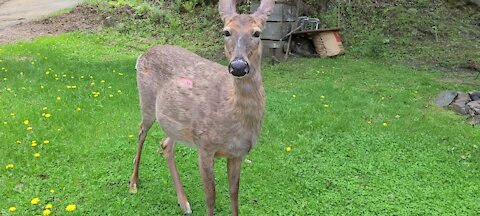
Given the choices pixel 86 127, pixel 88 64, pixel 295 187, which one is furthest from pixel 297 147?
pixel 88 64

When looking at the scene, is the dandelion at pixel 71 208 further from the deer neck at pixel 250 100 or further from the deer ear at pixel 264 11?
the deer ear at pixel 264 11

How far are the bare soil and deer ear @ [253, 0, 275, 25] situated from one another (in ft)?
32.0

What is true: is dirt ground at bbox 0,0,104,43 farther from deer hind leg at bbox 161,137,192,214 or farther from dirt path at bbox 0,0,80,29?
deer hind leg at bbox 161,137,192,214

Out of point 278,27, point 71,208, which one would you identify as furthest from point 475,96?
point 71,208

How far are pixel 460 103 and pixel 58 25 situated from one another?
10.2 m

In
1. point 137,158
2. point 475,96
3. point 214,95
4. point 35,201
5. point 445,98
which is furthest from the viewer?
point 445,98

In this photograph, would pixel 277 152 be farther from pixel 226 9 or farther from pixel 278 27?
pixel 278 27

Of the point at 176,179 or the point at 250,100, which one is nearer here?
the point at 250,100

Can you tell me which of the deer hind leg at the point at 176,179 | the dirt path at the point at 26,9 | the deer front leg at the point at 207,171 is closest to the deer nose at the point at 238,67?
the deer front leg at the point at 207,171

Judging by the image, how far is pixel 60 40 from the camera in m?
11.2

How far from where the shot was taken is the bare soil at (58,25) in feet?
39.8

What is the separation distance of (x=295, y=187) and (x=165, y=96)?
1704 mm

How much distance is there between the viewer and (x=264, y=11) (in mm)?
3355

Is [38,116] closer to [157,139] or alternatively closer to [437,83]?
[157,139]
